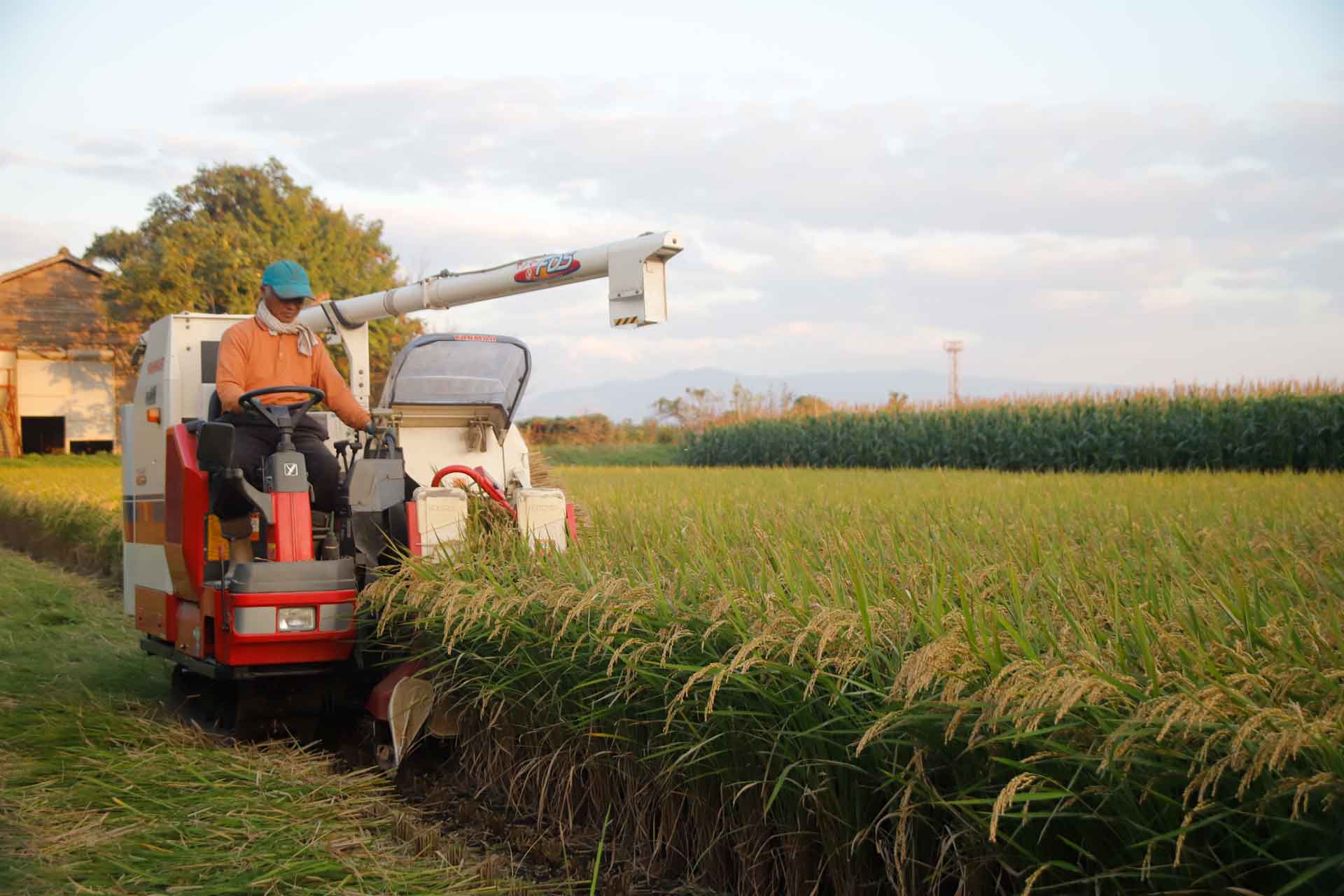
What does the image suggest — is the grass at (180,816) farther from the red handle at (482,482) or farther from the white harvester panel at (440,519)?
the red handle at (482,482)

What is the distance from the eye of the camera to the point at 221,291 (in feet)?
104

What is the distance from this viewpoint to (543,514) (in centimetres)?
535

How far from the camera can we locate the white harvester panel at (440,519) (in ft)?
16.6

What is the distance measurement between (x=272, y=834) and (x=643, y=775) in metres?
1.31

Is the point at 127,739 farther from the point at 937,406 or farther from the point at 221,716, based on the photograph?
the point at 937,406

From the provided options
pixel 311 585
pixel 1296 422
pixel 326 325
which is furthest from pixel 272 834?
pixel 1296 422

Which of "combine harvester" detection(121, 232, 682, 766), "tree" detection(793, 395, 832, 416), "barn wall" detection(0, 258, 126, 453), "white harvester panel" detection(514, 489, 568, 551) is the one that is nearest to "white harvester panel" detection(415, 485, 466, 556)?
"combine harvester" detection(121, 232, 682, 766)

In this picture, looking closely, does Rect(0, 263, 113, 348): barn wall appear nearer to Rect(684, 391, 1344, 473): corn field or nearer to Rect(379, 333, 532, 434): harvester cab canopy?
Rect(684, 391, 1344, 473): corn field

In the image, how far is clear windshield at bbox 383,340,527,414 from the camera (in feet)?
19.6

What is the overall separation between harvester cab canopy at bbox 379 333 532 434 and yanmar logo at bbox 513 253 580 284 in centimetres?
37

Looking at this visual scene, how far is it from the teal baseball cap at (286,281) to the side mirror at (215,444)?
983mm

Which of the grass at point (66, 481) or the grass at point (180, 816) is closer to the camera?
the grass at point (180, 816)

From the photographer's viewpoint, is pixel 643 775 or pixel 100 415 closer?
pixel 643 775

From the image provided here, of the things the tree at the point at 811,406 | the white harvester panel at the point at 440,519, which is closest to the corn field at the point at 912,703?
the white harvester panel at the point at 440,519
